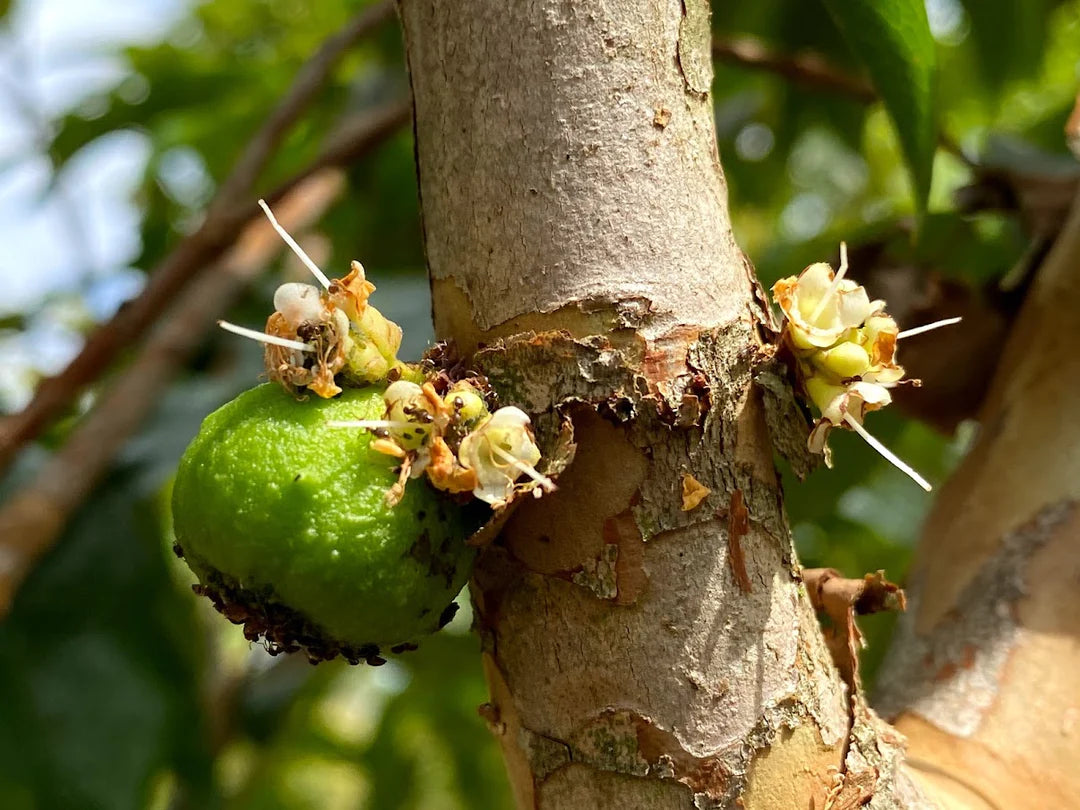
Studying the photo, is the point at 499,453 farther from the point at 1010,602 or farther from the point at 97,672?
the point at 97,672

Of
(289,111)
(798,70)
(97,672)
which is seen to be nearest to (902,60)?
(798,70)

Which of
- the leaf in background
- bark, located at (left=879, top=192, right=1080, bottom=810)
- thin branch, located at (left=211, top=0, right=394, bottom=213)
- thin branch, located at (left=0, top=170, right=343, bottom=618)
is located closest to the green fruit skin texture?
bark, located at (left=879, top=192, right=1080, bottom=810)

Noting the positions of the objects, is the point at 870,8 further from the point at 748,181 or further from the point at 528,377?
the point at 748,181

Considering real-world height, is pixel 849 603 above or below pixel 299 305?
below

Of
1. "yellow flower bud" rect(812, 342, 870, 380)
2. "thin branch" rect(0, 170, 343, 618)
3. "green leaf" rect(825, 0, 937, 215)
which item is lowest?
"thin branch" rect(0, 170, 343, 618)

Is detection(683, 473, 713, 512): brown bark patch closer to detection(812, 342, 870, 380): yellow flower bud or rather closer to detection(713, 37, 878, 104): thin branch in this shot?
detection(812, 342, 870, 380): yellow flower bud

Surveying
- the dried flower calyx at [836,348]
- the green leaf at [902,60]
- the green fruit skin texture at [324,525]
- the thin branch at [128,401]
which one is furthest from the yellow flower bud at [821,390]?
the thin branch at [128,401]
